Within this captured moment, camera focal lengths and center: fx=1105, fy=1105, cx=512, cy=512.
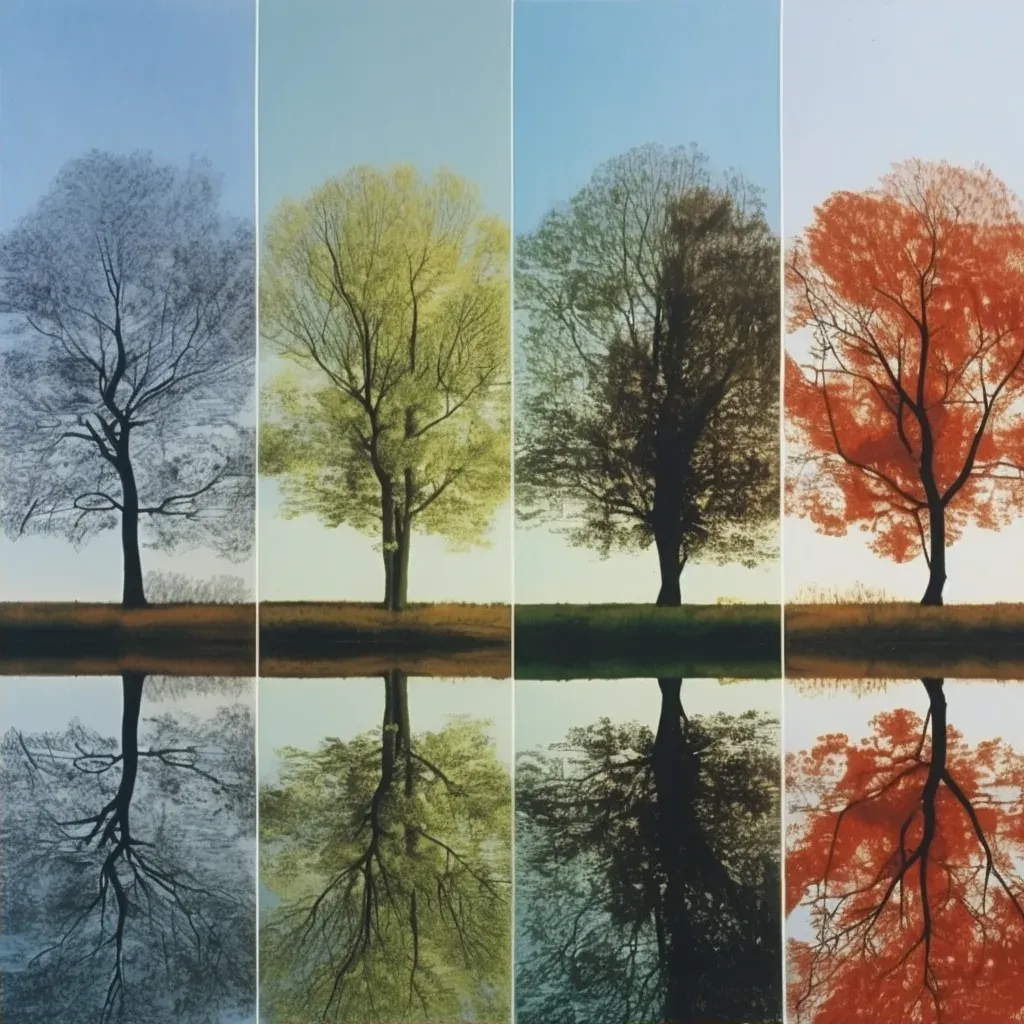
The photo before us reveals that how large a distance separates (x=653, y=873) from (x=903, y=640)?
0.85 metres

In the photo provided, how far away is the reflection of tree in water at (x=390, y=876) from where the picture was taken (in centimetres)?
272

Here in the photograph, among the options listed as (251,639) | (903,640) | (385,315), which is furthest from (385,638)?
(903,640)

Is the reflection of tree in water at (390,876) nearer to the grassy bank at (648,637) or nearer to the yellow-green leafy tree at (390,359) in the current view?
the grassy bank at (648,637)

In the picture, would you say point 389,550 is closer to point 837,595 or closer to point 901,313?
point 837,595

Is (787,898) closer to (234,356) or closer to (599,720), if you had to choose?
(599,720)

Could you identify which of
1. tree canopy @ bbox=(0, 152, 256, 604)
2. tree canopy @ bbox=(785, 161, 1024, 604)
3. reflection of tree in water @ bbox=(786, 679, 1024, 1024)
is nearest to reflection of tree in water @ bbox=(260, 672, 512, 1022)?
tree canopy @ bbox=(0, 152, 256, 604)

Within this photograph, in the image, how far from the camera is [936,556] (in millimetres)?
2768

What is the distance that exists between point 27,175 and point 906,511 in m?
2.36

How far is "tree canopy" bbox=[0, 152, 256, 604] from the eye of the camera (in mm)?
2760

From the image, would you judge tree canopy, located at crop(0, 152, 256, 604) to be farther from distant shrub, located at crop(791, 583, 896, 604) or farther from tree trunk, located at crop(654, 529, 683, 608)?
distant shrub, located at crop(791, 583, 896, 604)

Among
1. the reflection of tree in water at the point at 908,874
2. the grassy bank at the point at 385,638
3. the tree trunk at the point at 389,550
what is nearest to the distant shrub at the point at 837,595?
the reflection of tree in water at the point at 908,874

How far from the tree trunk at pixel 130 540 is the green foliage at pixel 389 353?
1.15ft

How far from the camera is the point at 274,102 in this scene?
2.75 metres

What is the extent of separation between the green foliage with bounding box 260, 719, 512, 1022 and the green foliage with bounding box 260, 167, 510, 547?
60cm
